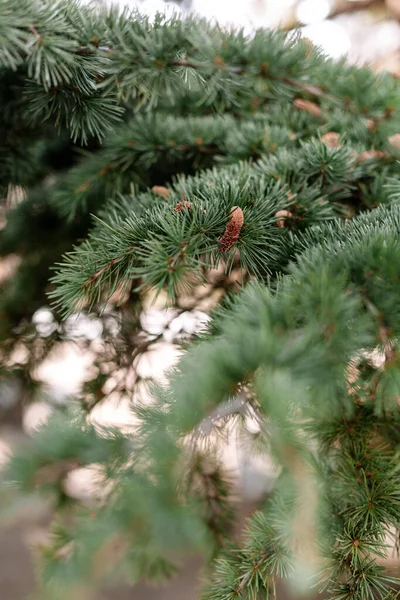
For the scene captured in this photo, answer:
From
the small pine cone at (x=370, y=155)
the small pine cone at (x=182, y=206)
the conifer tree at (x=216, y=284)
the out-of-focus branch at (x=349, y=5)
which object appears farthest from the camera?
the out-of-focus branch at (x=349, y=5)

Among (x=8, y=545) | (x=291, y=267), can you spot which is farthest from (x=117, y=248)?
(x=8, y=545)

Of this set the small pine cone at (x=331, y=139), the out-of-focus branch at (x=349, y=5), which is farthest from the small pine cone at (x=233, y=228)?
the out-of-focus branch at (x=349, y=5)

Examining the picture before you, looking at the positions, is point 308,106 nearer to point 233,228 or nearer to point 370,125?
point 370,125

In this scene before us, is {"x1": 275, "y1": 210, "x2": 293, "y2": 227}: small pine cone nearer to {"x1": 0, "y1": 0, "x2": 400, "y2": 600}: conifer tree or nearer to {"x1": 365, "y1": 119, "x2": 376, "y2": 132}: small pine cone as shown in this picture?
{"x1": 0, "y1": 0, "x2": 400, "y2": 600}: conifer tree

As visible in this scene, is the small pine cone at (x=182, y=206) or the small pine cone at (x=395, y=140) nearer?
the small pine cone at (x=182, y=206)

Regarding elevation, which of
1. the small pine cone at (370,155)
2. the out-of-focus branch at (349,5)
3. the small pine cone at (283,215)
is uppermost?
the out-of-focus branch at (349,5)

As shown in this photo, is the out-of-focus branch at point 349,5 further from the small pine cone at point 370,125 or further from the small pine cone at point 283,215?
the small pine cone at point 283,215

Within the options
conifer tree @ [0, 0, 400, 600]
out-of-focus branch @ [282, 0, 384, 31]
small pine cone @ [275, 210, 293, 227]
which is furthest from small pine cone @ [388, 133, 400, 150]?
out-of-focus branch @ [282, 0, 384, 31]
